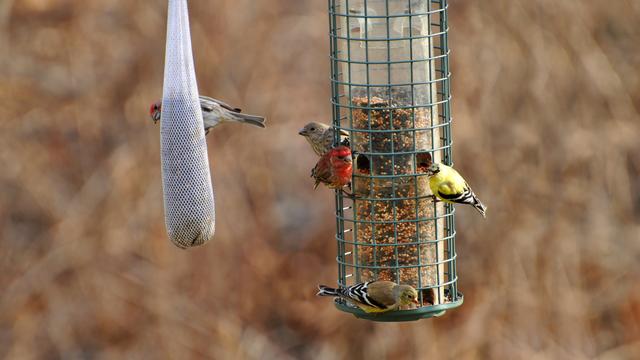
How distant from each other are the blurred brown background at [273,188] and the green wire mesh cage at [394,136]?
15.7 feet

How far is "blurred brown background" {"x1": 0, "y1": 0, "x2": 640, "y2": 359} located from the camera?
42.7 feet

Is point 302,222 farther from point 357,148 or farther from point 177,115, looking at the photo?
point 177,115

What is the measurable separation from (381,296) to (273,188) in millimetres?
6014

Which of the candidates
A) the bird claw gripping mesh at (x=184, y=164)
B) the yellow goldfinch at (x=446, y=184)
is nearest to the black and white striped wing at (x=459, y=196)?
the yellow goldfinch at (x=446, y=184)

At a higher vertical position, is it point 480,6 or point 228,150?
point 480,6

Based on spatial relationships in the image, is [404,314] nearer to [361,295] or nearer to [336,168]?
[361,295]

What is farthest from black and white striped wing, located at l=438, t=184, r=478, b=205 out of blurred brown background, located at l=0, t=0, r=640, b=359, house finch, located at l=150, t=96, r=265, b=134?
blurred brown background, located at l=0, t=0, r=640, b=359

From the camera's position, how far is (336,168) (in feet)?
26.1

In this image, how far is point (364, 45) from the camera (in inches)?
320

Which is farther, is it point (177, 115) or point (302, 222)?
point (302, 222)

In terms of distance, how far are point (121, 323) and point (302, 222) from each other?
2.16 metres

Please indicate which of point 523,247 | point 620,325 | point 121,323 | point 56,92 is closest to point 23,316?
point 121,323

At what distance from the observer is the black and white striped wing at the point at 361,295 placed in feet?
24.9

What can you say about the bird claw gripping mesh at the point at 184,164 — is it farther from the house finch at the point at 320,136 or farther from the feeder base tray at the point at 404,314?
the house finch at the point at 320,136
